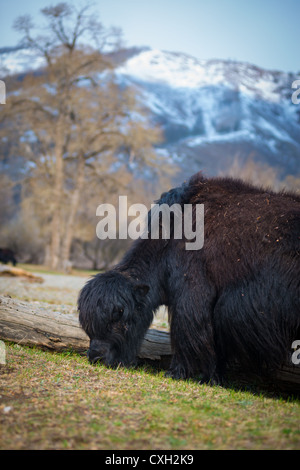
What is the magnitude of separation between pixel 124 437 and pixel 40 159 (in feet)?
99.0

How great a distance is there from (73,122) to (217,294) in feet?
90.6

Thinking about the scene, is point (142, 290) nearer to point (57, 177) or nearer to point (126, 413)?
point (126, 413)

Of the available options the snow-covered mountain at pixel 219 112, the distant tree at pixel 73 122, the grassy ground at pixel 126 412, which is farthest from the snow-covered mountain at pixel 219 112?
the grassy ground at pixel 126 412

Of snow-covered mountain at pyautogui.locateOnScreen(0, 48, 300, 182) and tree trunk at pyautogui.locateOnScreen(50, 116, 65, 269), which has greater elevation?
snow-covered mountain at pyautogui.locateOnScreen(0, 48, 300, 182)

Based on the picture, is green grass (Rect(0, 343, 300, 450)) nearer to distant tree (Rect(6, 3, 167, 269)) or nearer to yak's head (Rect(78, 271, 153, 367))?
yak's head (Rect(78, 271, 153, 367))

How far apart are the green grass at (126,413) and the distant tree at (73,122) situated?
24.3m

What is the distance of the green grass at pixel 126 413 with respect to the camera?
3238 millimetres

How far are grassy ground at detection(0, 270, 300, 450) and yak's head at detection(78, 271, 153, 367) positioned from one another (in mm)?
304

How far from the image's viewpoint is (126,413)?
378 centimetres

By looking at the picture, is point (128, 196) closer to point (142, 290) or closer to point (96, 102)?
point (96, 102)

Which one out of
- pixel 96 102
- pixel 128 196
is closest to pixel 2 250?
pixel 128 196

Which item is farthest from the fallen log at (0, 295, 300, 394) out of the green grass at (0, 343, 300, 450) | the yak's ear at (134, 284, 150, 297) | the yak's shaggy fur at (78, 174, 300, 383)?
the yak's ear at (134, 284, 150, 297)

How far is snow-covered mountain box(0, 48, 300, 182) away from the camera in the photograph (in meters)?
111

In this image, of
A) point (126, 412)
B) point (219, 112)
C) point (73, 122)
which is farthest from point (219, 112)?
point (126, 412)
